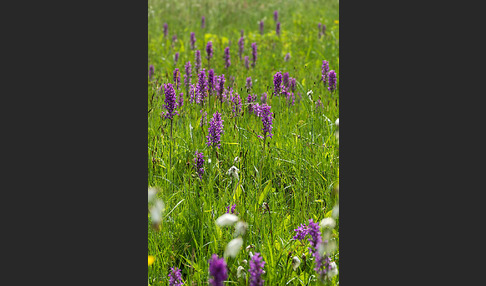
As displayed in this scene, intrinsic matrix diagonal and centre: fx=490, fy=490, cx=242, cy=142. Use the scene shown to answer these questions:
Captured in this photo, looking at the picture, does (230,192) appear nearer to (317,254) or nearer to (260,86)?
(317,254)

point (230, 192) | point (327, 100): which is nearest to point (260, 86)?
point (327, 100)

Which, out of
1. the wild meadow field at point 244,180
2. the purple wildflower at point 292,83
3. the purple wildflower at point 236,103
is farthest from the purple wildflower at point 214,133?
the purple wildflower at point 292,83

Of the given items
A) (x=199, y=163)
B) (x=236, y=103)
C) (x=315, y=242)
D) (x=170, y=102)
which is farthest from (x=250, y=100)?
(x=315, y=242)

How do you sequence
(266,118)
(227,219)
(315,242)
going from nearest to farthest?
1. (315,242)
2. (227,219)
3. (266,118)

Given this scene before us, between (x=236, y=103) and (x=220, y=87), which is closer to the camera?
(x=236, y=103)

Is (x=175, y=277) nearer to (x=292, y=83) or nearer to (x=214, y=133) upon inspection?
(x=214, y=133)

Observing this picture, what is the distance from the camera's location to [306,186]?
3031 mm

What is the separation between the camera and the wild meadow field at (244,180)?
2.54m

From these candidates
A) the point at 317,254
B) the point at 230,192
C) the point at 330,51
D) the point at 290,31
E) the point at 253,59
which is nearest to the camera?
the point at 317,254

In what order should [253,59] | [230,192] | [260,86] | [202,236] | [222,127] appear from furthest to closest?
1. [253,59]
2. [260,86]
3. [222,127]
4. [230,192]
5. [202,236]

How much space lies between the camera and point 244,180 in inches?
116

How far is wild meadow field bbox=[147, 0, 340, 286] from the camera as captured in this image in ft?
8.34

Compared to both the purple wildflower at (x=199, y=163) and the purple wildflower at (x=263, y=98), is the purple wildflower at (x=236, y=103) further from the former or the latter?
the purple wildflower at (x=199, y=163)

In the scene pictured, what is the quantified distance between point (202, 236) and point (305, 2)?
11.3 feet
